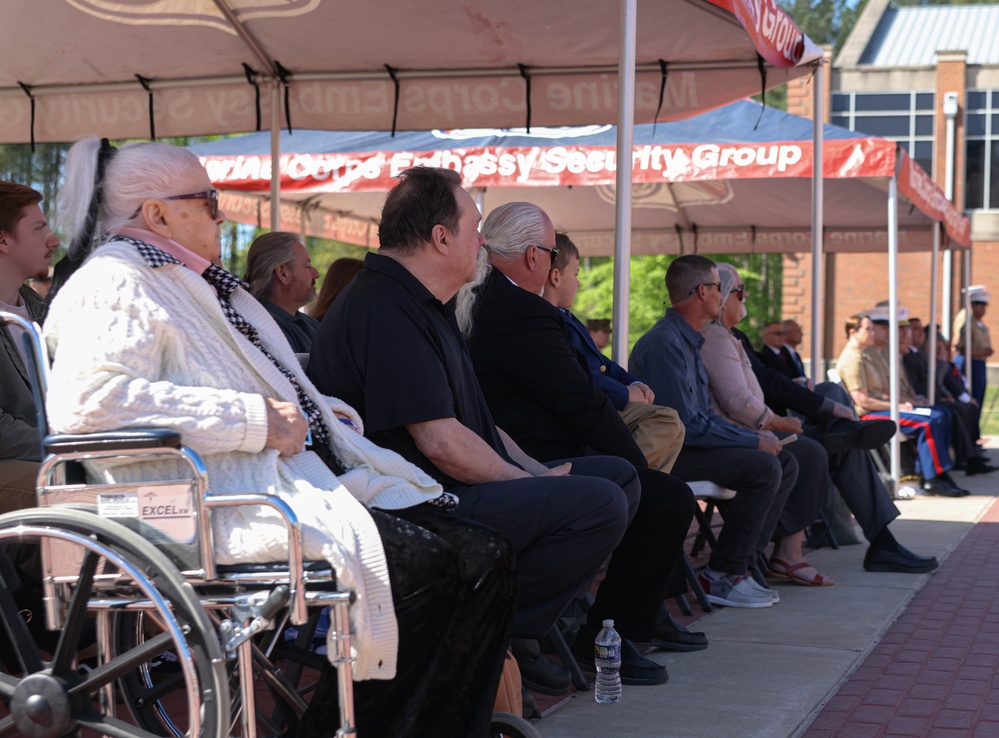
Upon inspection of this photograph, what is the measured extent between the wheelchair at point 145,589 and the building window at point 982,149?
38.6m

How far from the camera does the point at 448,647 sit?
3090 mm

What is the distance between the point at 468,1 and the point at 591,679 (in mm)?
3261

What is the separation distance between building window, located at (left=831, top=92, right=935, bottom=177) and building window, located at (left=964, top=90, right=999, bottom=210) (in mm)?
1155

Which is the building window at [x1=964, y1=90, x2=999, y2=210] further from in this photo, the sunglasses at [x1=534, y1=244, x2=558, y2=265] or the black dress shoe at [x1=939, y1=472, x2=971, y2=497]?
the sunglasses at [x1=534, y1=244, x2=558, y2=265]

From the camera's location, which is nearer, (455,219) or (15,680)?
(15,680)

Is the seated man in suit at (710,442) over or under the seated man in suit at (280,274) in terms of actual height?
under

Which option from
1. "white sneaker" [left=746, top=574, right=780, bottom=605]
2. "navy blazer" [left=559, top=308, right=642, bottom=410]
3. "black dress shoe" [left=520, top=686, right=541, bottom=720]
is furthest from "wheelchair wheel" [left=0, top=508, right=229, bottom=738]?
"white sneaker" [left=746, top=574, right=780, bottom=605]

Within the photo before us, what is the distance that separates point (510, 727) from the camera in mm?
3291

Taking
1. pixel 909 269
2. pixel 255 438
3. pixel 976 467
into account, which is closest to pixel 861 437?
pixel 255 438

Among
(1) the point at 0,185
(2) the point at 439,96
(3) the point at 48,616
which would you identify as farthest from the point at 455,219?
(2) the point at 439,96

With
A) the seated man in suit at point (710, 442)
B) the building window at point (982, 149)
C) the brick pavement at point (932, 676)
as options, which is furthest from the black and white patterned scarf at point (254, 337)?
the building window at point (982, 149)

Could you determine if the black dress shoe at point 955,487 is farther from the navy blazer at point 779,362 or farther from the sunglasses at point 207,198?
the sunglasses at point 207,198

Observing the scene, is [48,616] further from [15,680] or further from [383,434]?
[383,434]

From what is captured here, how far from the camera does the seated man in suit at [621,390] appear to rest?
5180mm
